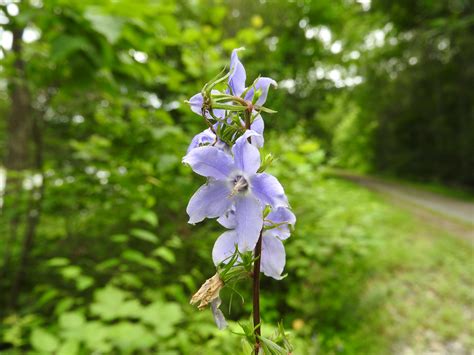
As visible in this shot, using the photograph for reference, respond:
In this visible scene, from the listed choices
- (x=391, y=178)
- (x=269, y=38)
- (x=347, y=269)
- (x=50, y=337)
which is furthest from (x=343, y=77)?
(x=391, y=178)

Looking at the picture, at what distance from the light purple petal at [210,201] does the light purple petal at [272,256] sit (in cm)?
12

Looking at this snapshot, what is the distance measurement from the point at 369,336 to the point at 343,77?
4.17 m

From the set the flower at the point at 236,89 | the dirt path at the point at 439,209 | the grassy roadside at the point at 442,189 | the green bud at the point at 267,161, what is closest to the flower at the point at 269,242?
the green bud at the point at 267,161

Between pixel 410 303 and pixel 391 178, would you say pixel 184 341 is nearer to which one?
pixel 410 303

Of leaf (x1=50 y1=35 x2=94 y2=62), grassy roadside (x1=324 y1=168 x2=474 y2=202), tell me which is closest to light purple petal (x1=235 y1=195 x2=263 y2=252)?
leaf (x1=50 y1=35 x2=94 y2=62)

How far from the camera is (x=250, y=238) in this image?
2.13ft

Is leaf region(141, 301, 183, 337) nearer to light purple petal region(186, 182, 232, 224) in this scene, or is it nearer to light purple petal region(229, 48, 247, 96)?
light purple petal region(186, 182, 232, 224)

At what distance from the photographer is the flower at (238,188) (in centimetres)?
66

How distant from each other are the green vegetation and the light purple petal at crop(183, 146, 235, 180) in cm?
29

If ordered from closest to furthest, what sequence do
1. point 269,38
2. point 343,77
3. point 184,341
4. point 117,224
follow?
point 184,341 → point 117,224 → point 269,38 → point 343,77

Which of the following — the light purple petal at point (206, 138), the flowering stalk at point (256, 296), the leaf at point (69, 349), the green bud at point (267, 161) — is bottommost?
the leaf at point (69, 349)

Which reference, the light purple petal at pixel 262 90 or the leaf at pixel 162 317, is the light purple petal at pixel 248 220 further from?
the leaf at pixel 162 317

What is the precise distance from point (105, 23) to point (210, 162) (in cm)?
117

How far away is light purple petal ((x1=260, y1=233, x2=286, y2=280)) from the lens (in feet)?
2.48
